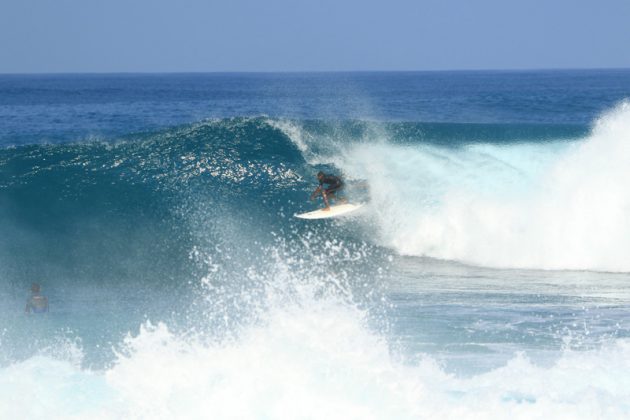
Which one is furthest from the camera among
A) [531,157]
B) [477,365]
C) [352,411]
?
[531,157]

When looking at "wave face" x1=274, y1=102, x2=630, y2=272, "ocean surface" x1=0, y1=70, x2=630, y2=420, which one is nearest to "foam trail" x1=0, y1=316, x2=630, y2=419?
"ocean surface" x1=0, y1=70, x2=630, y2=420

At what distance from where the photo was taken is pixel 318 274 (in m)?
13.3

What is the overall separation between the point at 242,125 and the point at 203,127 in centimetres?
97

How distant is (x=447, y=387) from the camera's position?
817 centimetres

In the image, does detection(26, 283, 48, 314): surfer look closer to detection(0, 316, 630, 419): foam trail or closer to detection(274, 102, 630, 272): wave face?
detection(0, 316, 630, 419): foam trail

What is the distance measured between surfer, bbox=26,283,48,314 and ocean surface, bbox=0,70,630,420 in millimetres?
167

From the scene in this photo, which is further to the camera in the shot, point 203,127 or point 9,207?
point 203,127

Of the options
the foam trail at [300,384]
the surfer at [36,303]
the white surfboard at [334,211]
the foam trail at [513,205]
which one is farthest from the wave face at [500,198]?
the surfer at [36,303]

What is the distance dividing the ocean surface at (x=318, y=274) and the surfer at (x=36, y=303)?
17 cm

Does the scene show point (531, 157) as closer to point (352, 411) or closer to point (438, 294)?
point (438, 294)

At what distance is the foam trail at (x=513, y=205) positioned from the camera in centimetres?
1494

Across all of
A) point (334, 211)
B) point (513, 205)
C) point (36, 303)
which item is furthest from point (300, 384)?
point (513, 205)

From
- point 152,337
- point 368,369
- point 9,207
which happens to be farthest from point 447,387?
point 9,207

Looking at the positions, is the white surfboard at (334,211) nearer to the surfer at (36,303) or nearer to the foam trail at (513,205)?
the foam trail at (513,205)
